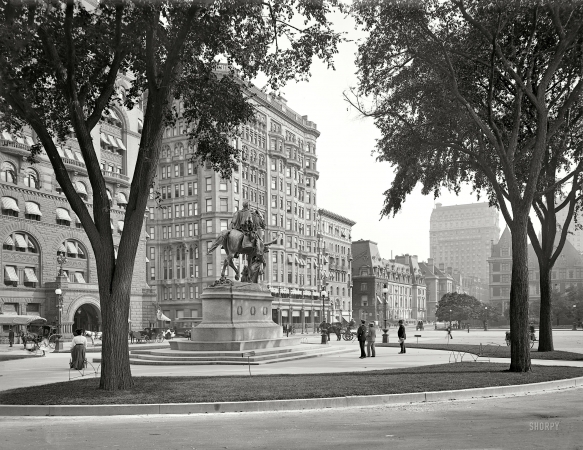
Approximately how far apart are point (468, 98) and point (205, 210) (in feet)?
224

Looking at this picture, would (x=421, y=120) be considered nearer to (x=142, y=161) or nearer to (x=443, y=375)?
(x=443, y=375)

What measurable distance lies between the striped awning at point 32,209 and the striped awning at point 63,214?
261cm

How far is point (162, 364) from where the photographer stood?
2653cm

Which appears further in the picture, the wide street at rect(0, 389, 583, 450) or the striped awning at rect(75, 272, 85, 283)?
the striped awning at rect(75, 272, 85, 283)

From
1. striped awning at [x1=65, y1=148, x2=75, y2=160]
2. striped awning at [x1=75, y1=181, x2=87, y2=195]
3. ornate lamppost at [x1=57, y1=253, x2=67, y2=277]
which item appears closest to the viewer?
ornate lamppost at [x1=57, y1=253, x2=67, y2=277]

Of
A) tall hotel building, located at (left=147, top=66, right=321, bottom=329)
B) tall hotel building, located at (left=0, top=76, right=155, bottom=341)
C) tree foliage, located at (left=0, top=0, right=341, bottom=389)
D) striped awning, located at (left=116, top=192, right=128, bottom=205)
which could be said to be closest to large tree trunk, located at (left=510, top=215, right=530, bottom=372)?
tree foliage, located at (left=0, top=0, right=341, bottom=389)

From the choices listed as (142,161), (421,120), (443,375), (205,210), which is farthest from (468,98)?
(205,210)

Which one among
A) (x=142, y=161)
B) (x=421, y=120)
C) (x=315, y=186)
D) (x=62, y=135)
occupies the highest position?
(x=315, y=186)

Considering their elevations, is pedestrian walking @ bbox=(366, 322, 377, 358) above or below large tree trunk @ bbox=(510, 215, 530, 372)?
below

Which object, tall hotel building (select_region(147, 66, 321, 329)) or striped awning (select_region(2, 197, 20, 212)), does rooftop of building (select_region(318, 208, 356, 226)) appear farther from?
striped awning (select_region(2, 197, 20, 212))

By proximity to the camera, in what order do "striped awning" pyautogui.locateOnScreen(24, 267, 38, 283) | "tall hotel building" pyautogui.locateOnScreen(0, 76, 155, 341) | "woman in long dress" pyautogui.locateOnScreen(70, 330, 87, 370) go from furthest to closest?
1. "striped awning" pyautogui.locateOnScreen(24, 267, 38, 283)
2. "tall hotel building" pyautogui.locateOnScreen(0, 76, 155, 341)
3. "woman in long dress" pyautogui.locateOnScreen(70, 330, 87, 370)

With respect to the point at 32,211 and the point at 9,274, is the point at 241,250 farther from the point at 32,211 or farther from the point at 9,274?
the point at 32,211

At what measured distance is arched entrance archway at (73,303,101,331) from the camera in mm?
63594

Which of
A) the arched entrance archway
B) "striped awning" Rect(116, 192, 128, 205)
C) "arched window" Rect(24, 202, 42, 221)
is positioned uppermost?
"striped awning" Rect(116, 192, 128, 205)
